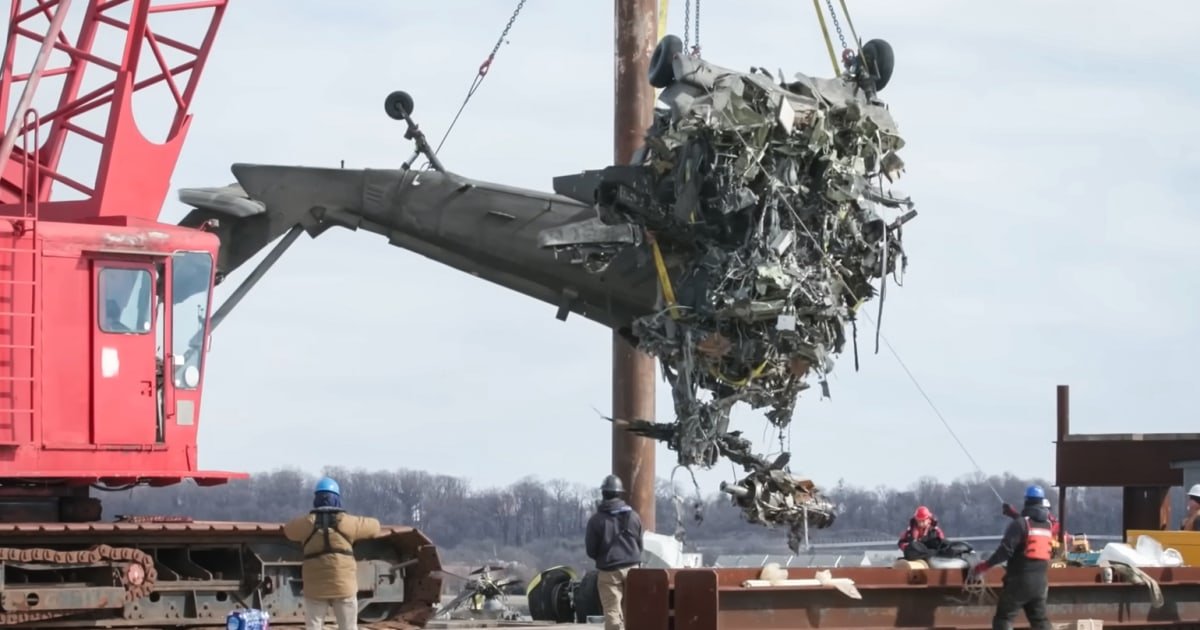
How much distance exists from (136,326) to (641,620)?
5.42 m

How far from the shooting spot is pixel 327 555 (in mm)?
16609

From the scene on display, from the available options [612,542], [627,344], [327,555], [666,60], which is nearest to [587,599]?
[627,344]

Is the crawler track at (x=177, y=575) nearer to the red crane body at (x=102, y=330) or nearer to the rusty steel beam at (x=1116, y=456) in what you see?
the red crane body at (x=102, y=330)

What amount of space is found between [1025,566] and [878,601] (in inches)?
52.1

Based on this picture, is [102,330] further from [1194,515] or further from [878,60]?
[1194,515]

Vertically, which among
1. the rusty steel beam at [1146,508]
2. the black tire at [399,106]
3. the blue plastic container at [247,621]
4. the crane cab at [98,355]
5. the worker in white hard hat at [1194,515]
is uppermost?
the black tire at [399,106]

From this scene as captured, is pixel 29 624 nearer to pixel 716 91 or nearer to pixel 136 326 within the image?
pixel 136 326

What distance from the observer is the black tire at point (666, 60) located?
799 inches

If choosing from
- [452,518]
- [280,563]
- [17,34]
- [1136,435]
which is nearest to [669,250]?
[280,563]

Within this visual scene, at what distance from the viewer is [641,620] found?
16.1m

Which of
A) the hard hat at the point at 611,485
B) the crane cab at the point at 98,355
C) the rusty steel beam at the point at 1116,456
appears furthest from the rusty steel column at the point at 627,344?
the rusty steel beam at the point at 1116,456

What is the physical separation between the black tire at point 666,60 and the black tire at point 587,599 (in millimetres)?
6342

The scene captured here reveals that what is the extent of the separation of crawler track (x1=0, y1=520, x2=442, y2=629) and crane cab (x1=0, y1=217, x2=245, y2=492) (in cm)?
55

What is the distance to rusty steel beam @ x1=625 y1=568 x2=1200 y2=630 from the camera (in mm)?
16047
